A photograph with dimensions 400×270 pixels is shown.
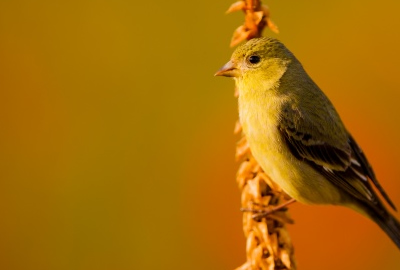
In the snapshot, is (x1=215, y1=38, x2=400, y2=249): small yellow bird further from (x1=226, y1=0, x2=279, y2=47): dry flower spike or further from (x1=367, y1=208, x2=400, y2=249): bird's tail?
(x1=226, y1=0, x2=279, y2=47): dry flower spike

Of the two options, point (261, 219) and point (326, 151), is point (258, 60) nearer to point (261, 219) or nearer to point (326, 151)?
point (326, 151)

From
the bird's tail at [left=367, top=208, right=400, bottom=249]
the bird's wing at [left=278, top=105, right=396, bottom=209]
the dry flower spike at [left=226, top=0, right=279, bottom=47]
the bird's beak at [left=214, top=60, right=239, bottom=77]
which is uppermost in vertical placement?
the bird's beak at [left=214, top=60, right=239, bottom=77]

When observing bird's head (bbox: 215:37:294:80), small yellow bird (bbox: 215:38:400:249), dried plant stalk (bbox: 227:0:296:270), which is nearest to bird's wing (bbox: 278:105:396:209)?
small yellow bird (bbox: 215:38:400:249)

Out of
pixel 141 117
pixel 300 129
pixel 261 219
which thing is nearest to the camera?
pixel 261 219

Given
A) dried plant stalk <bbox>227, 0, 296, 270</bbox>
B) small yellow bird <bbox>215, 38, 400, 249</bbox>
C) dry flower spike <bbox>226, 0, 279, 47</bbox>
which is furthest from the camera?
small yellow bird <bbox>215, 38, 400, 249</bbox>

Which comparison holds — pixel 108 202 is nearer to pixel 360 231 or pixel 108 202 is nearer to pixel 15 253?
pixel 15 253

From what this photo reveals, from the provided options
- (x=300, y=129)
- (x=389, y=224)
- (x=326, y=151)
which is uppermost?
(x=300, y=129)

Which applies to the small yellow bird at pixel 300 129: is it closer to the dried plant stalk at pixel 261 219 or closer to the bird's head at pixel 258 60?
the bird's head at pixel 258 60

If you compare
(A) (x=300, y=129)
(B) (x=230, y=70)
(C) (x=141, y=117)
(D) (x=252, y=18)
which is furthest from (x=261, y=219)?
(C) (x=141, y=117)
